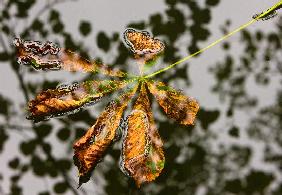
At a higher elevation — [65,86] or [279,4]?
[279,4]

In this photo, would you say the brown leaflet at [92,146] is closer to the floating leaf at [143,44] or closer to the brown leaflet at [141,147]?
the brown leaflet at [141,147]

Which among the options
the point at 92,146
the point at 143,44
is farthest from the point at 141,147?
the point at 143,44

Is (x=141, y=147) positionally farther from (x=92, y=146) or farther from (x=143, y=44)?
(x=143, y=44)

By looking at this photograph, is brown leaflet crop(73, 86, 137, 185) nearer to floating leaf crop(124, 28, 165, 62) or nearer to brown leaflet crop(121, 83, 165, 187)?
brown leaflet crop(121, 83, 165, 187)

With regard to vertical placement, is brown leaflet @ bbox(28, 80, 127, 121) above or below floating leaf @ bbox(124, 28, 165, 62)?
below

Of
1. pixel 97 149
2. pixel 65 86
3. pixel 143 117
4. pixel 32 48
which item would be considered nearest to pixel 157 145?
pixel 143 117

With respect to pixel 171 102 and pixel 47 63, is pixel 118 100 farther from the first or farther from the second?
pixel 47 63
